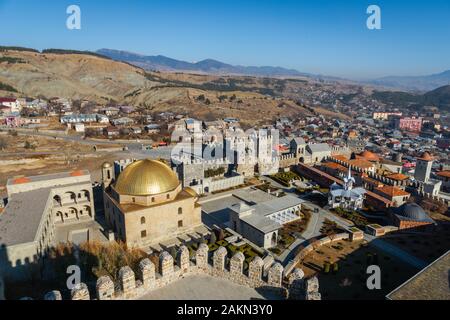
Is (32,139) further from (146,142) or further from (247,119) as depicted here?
(247,119)

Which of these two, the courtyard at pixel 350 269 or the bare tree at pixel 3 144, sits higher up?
the bare tree at pixel 3 144

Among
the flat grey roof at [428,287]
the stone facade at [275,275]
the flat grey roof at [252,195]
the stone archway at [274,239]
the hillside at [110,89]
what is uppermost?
the hillside at [110,89]

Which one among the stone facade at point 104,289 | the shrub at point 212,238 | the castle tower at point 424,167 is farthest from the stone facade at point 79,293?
the castle tower at point 424,167

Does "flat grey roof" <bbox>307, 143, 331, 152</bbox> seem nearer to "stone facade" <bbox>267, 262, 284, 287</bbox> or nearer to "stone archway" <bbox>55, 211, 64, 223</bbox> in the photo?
"stone archway" <bbox>55, 211, 64, 223</bbox>

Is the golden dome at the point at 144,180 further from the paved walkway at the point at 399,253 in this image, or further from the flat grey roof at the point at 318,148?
the flat grey roof at the point at 318,148

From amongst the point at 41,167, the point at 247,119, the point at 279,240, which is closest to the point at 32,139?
the point at 41,167

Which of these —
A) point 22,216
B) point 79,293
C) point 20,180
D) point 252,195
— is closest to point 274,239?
point 252,195
